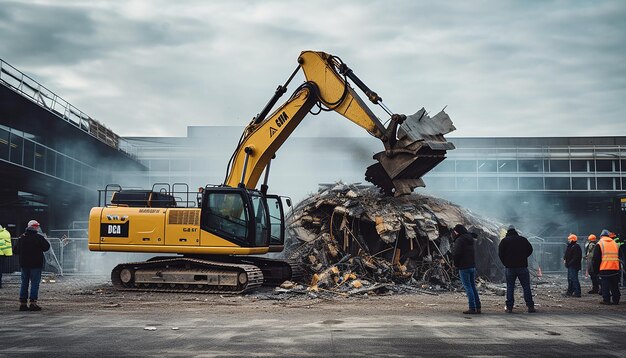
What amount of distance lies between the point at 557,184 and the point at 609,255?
3323 cm

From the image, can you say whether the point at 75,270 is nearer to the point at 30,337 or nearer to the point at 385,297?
the point at 385,297

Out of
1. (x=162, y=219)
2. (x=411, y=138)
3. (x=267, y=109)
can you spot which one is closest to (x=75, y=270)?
(x=162, y=219)

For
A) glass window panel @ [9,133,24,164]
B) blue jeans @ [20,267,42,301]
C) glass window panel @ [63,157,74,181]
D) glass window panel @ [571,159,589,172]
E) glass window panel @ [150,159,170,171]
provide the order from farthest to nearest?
glass window panel @ [571,159,589,172], glass window panel @ [150,159,170,171], glass window panel @ [63,157,74,181], glass window panel @ [9,133,24,164], blue jeans @ [20,267,42,301]

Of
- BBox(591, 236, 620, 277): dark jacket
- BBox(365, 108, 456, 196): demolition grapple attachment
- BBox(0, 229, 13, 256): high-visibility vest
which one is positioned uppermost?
BBox(365, 108, 456, 196): demolition grapple attachment

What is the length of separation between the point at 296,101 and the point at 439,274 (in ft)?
23.1

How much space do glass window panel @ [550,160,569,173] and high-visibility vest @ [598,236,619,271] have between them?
32.7 metres

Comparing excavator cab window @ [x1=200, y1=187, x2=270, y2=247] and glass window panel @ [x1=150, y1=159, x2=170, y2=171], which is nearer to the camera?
excavator cab window @ [x1=200, y1=187, x2=270, y2=247]

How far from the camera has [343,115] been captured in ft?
59.6

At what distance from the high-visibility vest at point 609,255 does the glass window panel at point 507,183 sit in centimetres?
3026

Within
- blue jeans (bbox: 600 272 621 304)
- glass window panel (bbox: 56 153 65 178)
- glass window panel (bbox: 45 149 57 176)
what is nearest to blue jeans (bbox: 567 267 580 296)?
blue jeans (bbox: 600 272 621 304)

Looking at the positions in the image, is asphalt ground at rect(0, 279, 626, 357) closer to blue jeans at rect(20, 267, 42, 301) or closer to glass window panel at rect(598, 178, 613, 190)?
blue jeans at rect(20, 267, 42, 301)

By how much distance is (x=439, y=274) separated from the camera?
66.0 ft

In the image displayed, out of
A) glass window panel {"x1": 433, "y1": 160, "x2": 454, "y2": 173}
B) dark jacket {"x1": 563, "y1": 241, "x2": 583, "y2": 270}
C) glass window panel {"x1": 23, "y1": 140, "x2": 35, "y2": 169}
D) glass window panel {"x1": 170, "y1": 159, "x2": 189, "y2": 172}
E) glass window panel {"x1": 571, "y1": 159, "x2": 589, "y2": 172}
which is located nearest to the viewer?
dark jacket {"x1": 563, "y1": 241, "x2": 583, "y2": 270}

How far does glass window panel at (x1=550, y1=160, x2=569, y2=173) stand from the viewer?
4759 cm
